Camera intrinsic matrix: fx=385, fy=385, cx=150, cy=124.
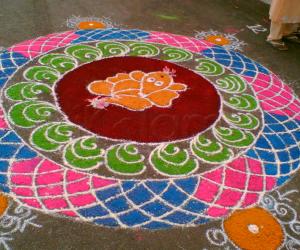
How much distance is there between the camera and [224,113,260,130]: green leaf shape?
8.87 feet

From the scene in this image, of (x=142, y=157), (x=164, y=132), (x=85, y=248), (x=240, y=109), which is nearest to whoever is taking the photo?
(x=85, y=248)

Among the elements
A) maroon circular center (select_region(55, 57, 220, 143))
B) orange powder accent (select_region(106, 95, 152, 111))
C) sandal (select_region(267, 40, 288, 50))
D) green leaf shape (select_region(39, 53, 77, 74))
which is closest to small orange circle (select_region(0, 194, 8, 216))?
maroon circular center (select_region(55, 57, 220, 143))

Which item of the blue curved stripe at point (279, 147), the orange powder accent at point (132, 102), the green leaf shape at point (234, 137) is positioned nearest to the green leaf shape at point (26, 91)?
the orange powder accent at point (132, 102)

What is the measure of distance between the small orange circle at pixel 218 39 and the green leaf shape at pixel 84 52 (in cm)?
119

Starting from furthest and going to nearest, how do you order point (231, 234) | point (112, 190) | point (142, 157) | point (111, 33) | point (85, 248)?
point (111, 33)
point (142, 157)
point (112, 190)
point (231, 234)
point (85, 248)

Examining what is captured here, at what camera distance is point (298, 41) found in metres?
3.98

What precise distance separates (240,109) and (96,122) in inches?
42.4

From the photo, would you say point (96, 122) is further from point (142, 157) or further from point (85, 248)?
point (85, 248)

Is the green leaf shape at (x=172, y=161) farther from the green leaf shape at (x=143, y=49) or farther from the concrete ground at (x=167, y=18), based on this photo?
the green leaf shape at (x=143, y=49)

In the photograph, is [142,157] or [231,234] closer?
[231,234]

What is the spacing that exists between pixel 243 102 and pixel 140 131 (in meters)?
0.91

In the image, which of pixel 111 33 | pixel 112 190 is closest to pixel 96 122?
pixel 112 190

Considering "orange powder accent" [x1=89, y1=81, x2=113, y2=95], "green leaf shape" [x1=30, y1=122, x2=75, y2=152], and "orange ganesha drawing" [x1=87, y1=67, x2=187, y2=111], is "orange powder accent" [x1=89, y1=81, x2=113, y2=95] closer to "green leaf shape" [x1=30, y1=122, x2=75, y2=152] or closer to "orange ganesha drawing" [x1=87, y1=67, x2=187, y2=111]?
"orange ganesha drawing" [x1=87, y1=67, x2=187, y2=111]

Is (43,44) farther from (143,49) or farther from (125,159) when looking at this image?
(125,159)
